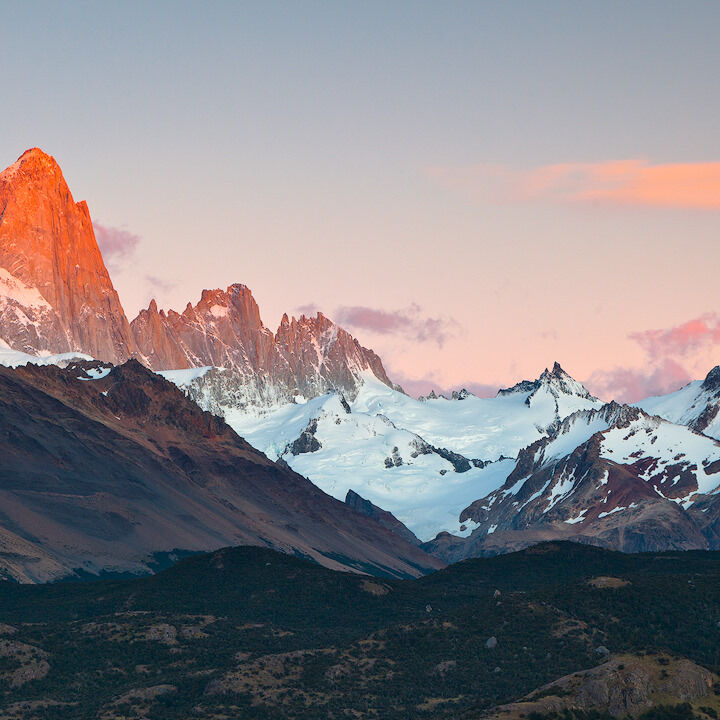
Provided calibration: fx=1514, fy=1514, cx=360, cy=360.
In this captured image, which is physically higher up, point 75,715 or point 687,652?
point 687,652

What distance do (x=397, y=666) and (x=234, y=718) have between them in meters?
28.9

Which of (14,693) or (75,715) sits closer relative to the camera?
(75,715)

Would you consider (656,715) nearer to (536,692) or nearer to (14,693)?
(536,692)

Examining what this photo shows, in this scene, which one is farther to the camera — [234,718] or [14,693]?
[14,693]

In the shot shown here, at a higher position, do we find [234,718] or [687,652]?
[687,652]

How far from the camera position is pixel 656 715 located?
150 m

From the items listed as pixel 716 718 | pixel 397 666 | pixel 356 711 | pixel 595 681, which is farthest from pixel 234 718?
pixel 716 718

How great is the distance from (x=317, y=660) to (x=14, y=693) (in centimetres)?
3969

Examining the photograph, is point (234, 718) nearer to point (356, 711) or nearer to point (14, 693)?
point (356, 711)

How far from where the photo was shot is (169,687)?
7584 inches

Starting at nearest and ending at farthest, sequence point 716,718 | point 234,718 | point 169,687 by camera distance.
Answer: point 716,718
point 234,718
point 169,687

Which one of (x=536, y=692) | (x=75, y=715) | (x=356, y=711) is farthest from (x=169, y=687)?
(x=536, y=692)

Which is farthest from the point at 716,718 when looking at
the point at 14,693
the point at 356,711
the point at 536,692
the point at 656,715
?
the point at 14,693

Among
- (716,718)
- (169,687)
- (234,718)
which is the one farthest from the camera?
(169,687)
